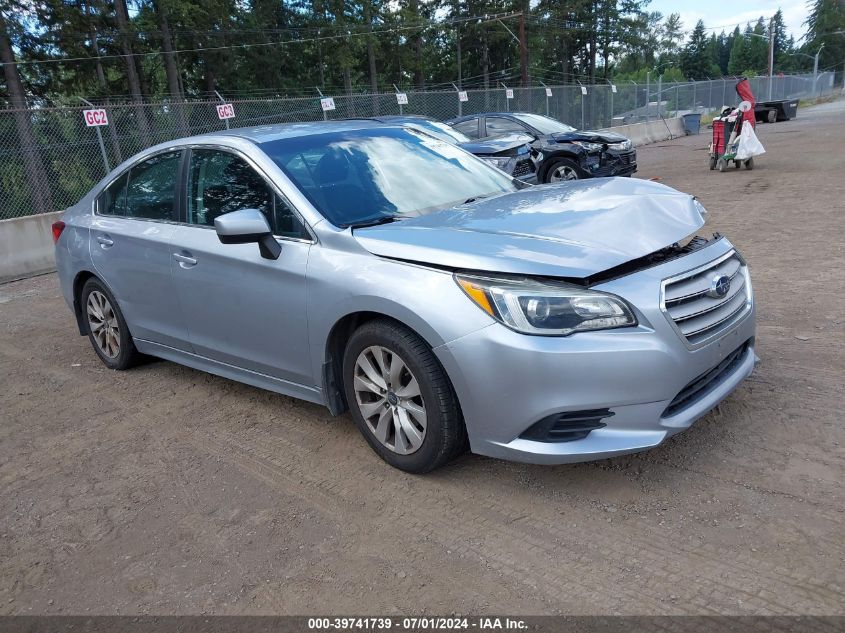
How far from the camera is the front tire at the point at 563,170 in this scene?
40.1 ft

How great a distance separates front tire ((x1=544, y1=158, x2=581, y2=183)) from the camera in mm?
12227

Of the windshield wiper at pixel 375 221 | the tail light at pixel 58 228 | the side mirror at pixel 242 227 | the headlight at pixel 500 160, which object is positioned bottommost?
the headlight at pixel 500 160

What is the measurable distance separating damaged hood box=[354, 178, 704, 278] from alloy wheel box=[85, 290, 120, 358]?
274cm

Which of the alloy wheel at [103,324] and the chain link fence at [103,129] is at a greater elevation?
the chain link fence at [103,129]

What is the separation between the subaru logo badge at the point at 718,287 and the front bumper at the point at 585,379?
263mm

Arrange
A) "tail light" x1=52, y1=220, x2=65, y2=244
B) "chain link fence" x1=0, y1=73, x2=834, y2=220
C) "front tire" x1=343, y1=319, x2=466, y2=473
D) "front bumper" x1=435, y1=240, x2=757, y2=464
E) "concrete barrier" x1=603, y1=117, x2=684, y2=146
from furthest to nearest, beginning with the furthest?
"concrete barrier" x1=603, y1=117, x2=684, y2=146 < "chain link fence" x1=0, y1=73, x2=834, y2=220 < "tail light" x1=52, y1=220, x2=65, y2=244 < "front tire" x1=343, y1=319, x2=466, y2=473 < "front bumper" x1=435, y1=240, x2=757, y2=464

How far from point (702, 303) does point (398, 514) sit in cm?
167

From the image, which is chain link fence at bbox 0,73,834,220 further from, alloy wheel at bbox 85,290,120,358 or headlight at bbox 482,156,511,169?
alloy wheel at bbox 85,290,120,358

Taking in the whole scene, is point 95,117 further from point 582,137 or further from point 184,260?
point 184,260

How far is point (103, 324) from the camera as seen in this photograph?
536 cm

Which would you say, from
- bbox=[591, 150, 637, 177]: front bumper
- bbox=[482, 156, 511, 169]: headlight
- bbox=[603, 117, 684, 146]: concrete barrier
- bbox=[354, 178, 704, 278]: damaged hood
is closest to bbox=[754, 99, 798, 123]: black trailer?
bbox=[603, 117, 684, 146]: concrete barrier

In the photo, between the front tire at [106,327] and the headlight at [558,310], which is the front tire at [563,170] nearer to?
the front tire at [106,327]

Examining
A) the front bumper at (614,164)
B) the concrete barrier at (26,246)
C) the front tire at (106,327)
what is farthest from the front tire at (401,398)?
the front bumper at (614,164)

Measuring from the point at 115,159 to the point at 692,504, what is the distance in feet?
43.5
